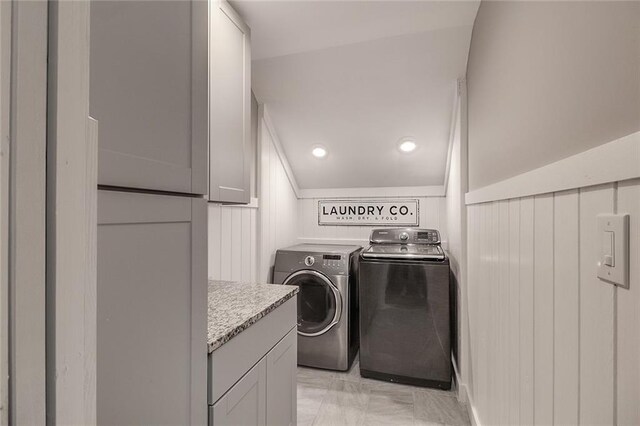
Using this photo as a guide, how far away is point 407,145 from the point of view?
268cm

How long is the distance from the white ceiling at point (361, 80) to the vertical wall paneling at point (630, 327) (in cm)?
158

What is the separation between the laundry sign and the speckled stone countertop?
1714 mm

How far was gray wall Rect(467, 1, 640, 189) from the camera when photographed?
1.91 feet

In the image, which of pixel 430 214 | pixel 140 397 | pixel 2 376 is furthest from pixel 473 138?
pixel 2 376

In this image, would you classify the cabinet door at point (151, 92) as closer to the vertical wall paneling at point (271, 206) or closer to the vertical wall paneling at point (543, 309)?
the vertical wall paneling at point (543, 309)

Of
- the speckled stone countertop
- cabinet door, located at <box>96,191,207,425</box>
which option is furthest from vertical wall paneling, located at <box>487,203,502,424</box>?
cabinet door, located at <box>96,191,207,425</box>

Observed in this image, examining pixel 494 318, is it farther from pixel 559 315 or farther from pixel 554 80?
pixel 554 80

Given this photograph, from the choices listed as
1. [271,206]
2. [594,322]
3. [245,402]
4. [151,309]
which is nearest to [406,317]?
[271,206]

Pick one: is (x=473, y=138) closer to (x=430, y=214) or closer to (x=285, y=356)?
(x=430, y=214)

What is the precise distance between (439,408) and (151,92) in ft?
7.60

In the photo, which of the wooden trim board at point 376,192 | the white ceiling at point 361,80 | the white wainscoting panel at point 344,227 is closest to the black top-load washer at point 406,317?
the white wainscoting panel at point 344,227

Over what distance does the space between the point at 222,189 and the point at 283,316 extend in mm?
651

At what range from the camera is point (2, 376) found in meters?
0.31

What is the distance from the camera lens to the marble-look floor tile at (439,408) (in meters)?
1.95
